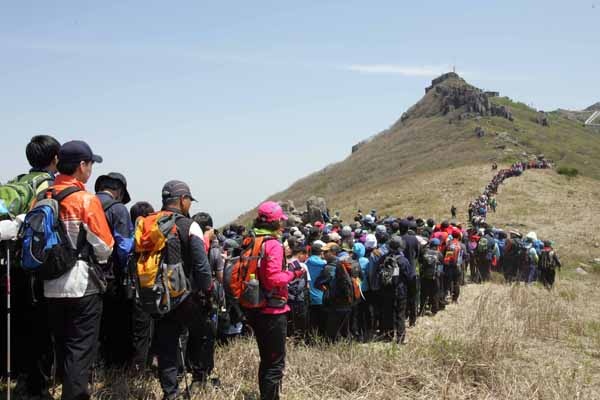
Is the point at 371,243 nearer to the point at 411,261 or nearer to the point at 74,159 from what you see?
the point at 411,261

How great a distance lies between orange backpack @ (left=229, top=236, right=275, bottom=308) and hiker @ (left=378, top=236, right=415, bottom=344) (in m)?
3.74

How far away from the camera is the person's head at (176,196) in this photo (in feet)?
14.6

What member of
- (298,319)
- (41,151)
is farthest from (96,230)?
(298,319)

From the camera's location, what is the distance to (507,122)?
70500mm

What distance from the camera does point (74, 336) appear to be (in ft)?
12.8

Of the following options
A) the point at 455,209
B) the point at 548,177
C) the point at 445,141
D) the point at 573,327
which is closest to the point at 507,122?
the point at 445,141

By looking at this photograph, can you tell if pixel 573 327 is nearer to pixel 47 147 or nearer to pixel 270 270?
pixel 270 270

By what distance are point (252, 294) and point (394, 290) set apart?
4.10 m

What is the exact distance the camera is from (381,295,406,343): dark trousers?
8.00m

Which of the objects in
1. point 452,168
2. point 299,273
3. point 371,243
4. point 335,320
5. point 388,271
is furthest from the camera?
point 452,168

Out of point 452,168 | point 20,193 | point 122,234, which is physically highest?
point 452,168

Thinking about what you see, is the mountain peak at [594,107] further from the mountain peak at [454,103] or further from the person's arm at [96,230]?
the person's arm at [96,230]

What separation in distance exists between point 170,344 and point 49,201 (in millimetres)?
1470

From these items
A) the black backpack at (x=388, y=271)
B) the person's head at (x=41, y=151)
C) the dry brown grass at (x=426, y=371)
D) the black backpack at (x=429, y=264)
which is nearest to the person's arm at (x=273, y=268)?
the dry brown grass at (x=426, y=371)
